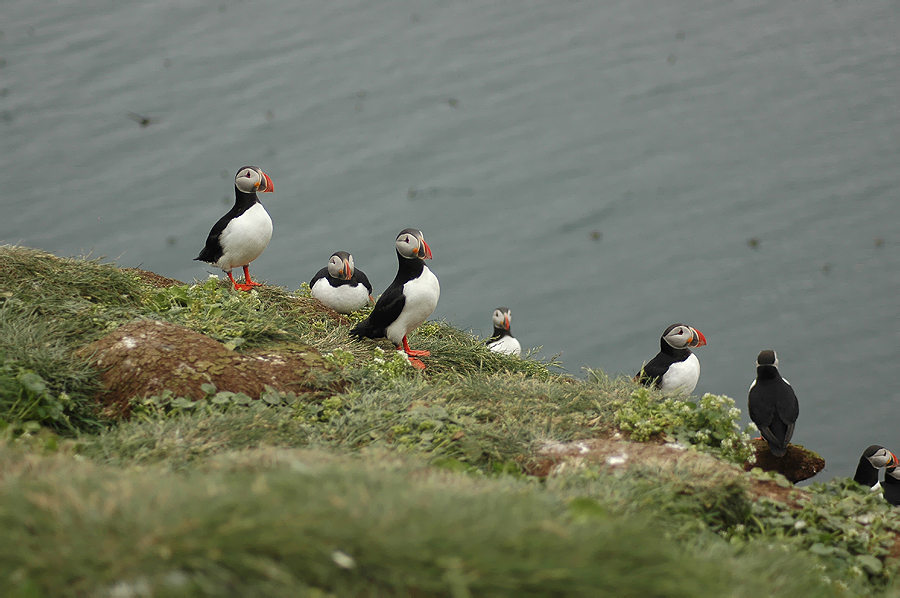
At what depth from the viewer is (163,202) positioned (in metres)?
12.0

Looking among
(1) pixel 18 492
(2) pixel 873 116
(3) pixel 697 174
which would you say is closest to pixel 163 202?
(3) pixel 697 174

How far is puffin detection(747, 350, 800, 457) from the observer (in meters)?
5.48

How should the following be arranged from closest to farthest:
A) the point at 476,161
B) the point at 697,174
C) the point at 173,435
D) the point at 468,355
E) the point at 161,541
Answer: the point at 161,541, the point at 173,435, the point at 468,355, the point at 697,174, the point at 476,161

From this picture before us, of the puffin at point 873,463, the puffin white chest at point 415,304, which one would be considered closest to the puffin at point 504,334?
the puffin white chest at point 415,304

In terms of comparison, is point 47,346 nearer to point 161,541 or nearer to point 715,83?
point 161,541

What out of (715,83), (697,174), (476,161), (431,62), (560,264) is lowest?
(560,264)

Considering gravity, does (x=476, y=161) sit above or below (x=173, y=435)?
above

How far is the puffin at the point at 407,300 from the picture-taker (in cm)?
563

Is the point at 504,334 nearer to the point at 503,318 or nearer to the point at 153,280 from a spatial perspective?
the point at 503,318

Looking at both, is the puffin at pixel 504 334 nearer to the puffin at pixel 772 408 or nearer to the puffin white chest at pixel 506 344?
the puffin white chest at pixel 506 344

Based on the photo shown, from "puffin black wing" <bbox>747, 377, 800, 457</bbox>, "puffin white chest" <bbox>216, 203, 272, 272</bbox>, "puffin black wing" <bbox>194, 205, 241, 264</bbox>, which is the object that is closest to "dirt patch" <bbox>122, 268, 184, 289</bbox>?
"puffin black wing" <bbox>194, 205, 241, 264</bbox>

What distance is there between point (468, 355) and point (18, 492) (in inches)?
180

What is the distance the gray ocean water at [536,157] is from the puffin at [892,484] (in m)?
1.58

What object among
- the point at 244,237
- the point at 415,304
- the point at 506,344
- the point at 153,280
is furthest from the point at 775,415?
the point at 153,280
